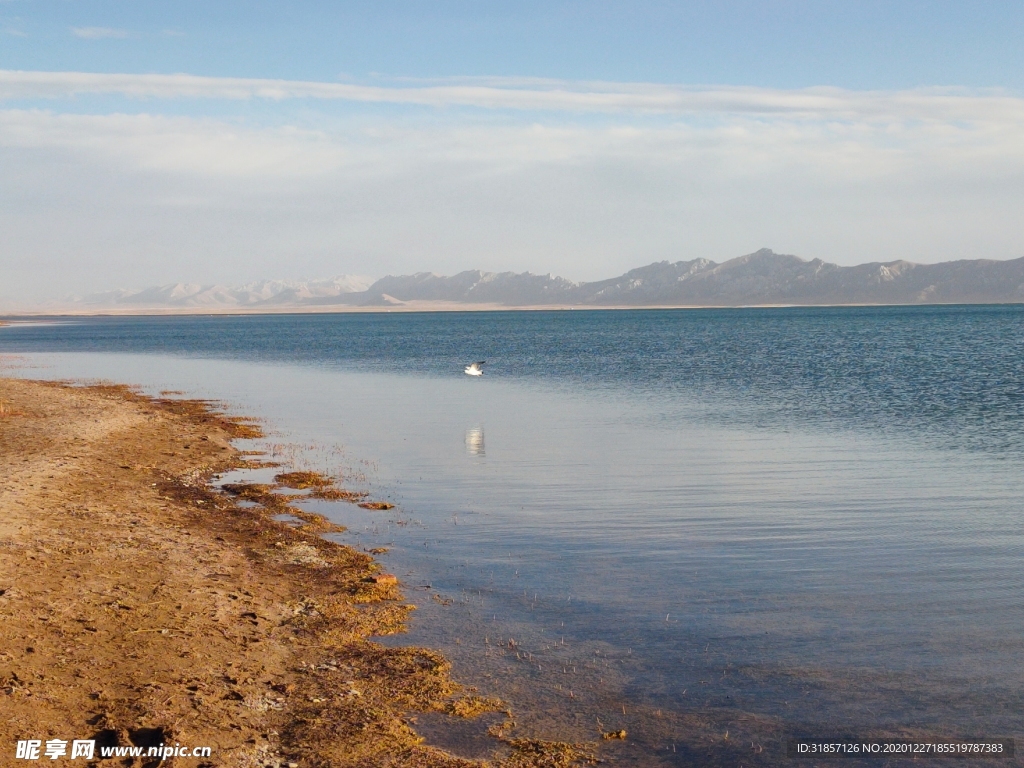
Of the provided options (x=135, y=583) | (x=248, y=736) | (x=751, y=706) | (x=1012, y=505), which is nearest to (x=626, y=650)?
(x=751, y=706)

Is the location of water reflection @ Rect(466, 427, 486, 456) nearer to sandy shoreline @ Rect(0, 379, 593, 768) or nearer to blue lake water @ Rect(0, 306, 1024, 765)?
blue lake water @ Rect(0, 306, 1024, 765)

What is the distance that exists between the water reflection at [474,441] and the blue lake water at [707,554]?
96 mm

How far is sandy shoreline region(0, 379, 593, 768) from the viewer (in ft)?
28.6

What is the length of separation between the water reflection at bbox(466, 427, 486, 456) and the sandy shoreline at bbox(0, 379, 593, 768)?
871 centimetres

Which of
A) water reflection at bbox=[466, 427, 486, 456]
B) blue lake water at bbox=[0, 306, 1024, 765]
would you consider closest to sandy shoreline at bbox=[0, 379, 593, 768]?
blue lake water at bbox=[0, 306, 1024, 765]

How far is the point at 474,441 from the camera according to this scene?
2973cm

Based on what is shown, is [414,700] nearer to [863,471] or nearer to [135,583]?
[135,583]

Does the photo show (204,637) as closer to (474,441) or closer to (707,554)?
(707,554)

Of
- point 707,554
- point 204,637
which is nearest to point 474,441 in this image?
point 707,554

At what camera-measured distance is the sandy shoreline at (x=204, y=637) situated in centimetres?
870

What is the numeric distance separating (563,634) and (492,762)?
11.3ft

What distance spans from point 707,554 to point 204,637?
837 cm

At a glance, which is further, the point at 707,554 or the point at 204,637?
the point at 707,554

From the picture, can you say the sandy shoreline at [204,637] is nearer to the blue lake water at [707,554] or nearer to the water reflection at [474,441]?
the blue lake water at [707,554]
